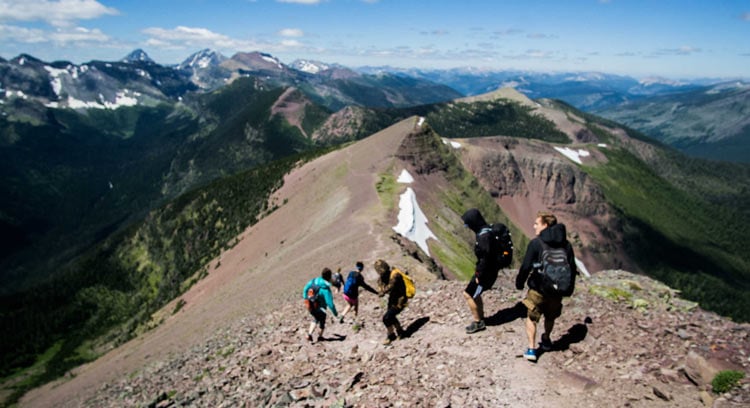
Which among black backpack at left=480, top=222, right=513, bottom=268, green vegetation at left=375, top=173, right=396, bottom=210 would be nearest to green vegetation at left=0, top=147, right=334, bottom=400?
green vegetation at left=375, top=173, right=396, bottom=210

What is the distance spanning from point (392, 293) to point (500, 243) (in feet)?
15.9

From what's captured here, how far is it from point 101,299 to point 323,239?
97.8m

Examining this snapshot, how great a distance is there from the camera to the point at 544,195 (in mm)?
129750

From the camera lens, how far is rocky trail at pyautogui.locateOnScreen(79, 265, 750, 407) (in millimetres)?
12133

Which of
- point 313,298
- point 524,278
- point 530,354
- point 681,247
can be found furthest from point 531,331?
point 681,247

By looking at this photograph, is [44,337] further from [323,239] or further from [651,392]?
[651,392]

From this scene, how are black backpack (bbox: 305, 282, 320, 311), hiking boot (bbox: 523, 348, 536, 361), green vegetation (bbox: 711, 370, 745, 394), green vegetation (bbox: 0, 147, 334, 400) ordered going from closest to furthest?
green vegetation (bbox: 711, 370, 745, 394), hiking boot (bbox: 523, 348, 536, 361), black backpack (bbox: 305, 282, 320, 311), green vegetation (bbox: 0, 147, 334, 400)

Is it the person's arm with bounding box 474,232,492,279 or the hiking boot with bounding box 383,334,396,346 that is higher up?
the person's arm with bounding box 474,232,492,279

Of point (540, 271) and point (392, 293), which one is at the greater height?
point (540, 271)

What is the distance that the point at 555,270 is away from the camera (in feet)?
40.8

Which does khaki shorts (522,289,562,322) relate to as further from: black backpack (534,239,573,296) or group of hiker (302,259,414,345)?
group of hiker (302,259,414,345)

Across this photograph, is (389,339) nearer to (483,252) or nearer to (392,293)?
(392,293)

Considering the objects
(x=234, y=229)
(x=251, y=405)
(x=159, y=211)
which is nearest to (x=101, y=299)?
(x=159, y=211)

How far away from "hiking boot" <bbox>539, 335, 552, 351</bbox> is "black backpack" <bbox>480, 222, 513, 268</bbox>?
2.68m
